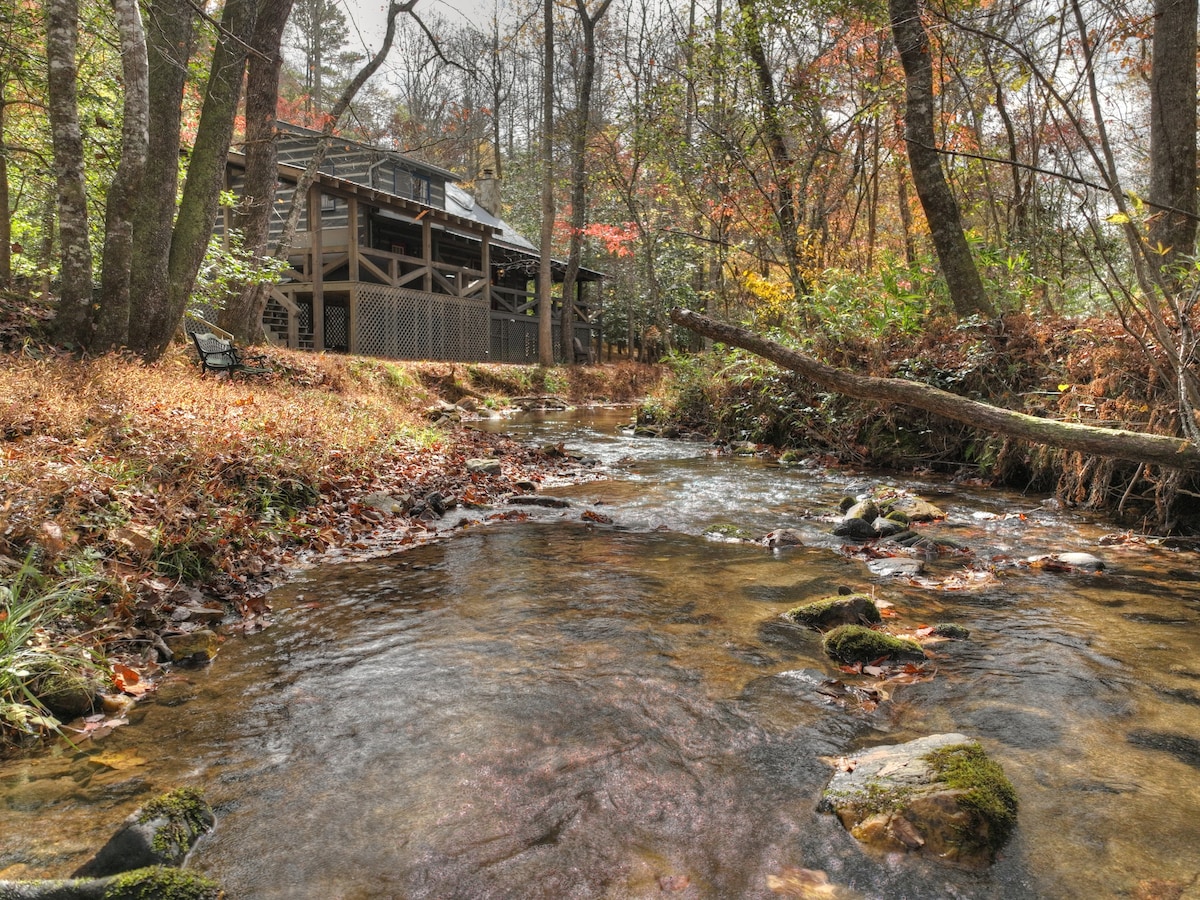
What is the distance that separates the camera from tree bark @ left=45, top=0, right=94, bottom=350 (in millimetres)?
7559

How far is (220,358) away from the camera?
10.7 m

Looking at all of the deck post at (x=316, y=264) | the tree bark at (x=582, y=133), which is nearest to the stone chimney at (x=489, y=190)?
the tree bark at (x=582, y=133)

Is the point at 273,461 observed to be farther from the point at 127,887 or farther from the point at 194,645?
the point at 127,887

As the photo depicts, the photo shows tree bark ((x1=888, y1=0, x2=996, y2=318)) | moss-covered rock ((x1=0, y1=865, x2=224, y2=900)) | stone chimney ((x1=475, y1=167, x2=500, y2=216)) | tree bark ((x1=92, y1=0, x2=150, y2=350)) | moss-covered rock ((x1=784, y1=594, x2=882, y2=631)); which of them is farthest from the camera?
stone chimney ((x1=475, y1=167, x2=500, y2=216))

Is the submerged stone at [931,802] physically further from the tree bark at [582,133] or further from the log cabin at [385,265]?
the tree bark at [582,133]

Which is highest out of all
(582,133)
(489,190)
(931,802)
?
(489,190)

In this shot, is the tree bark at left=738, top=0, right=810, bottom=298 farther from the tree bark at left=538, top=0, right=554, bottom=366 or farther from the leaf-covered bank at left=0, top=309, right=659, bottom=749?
the tree bark at left=538, top=0, right=554, bottom=366

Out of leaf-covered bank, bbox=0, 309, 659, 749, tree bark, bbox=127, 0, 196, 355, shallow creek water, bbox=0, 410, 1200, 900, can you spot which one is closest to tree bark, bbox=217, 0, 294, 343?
tree bark, bbox=127, 0, 196, 355

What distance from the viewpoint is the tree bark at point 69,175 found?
298 inches

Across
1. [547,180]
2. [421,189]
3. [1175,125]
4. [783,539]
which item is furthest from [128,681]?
[421,189]

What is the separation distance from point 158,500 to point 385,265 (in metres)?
21.3

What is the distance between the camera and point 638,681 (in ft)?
11.3

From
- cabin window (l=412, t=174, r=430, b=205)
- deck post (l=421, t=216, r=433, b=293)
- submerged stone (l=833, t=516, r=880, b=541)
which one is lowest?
submerged stone (l=833, t=516, r=880, b=541)

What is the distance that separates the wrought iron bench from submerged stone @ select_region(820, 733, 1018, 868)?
9897 mm
